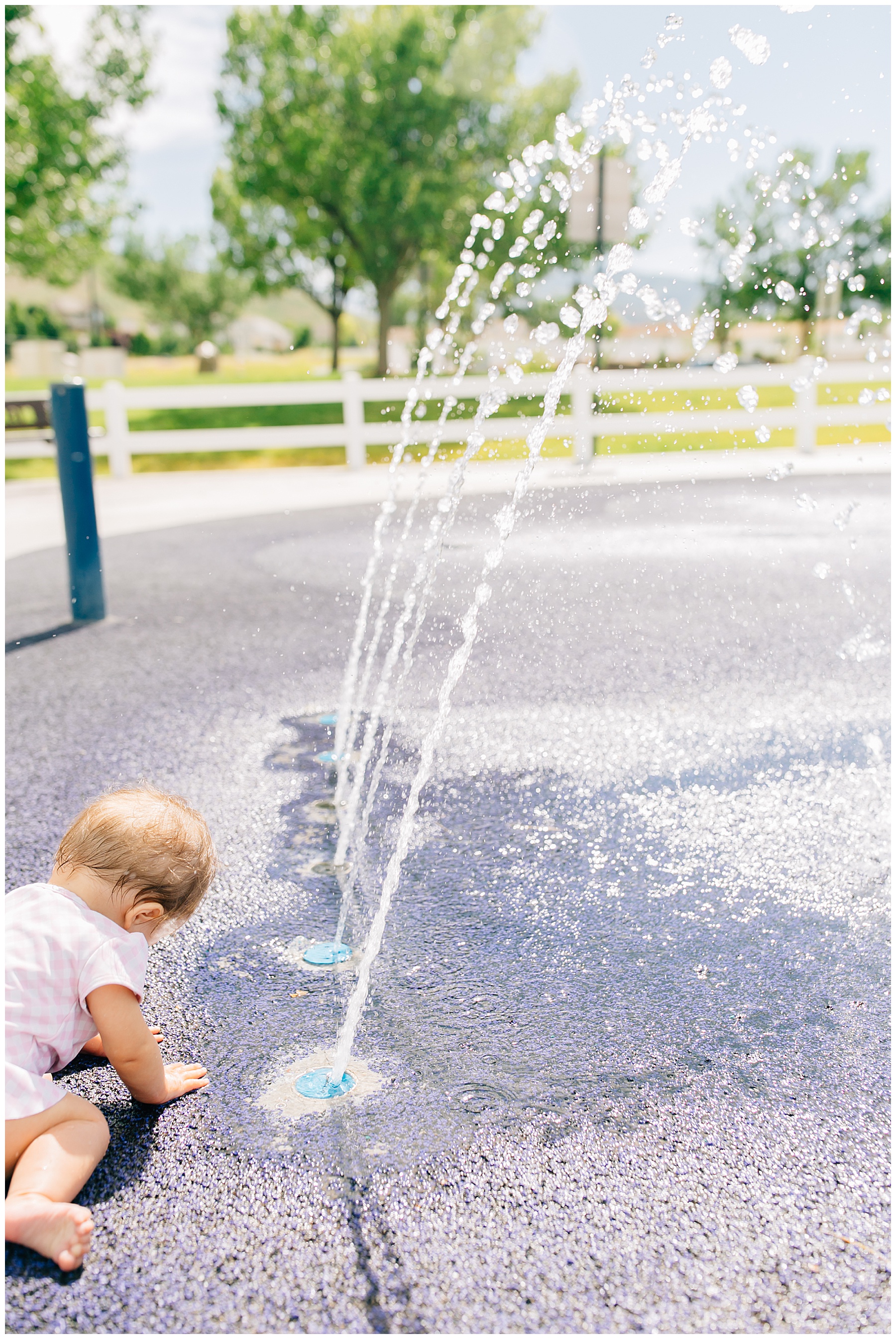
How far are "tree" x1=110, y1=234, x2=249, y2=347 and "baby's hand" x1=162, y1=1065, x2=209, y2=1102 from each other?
258 ft

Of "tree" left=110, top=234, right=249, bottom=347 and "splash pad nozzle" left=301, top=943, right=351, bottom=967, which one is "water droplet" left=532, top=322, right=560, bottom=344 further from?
"tree" left=110, top=234, right=249, bottom=347

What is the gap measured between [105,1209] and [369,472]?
12.0 m

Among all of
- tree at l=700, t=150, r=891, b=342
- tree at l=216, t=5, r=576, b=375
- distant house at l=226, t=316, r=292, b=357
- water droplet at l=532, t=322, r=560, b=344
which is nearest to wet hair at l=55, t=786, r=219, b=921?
water droplet at l=532, t=322, r=560, b=344

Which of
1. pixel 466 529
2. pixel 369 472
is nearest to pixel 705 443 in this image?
pixel 369 472

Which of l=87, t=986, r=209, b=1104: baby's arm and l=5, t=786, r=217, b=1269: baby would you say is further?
l=87, t=986, r=209, b=1104: baby's arm

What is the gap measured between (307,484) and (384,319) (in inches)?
754

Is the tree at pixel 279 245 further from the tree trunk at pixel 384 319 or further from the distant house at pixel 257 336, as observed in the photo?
the distant house at pixel 257 336

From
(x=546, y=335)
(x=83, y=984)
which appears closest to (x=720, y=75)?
(x=83, y=984)

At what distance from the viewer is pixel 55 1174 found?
1.83 meters

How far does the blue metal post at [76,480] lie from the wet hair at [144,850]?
422 cm

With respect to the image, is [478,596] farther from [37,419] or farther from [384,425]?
[37,419]

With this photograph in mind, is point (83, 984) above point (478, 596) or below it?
below

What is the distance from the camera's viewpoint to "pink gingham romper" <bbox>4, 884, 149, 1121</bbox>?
194 centimetres

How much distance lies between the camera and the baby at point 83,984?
182 centimetres
